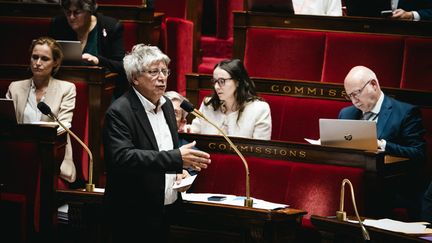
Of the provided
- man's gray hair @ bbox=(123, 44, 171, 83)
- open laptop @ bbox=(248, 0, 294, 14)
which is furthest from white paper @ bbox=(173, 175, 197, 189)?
open laptop @ bbox=(248, 0, 294, 14)

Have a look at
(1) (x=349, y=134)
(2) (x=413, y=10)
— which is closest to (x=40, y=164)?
(1) (x=349, y=134)

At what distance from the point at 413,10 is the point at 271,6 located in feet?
1.09

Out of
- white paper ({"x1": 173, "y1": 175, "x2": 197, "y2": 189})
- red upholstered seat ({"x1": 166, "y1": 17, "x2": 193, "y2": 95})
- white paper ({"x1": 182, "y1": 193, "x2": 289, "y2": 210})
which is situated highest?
red upholstered seat ({"x1": 166, "y1": 17, "x2": 193, "y2": 95})

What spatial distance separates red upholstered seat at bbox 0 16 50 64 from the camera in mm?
2102

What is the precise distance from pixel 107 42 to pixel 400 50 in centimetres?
67

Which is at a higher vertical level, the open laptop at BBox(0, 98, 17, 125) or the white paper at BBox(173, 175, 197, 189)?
the open laptop at BBox(0, 98, 17, 125)

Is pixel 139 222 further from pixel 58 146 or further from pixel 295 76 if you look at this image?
pixel 295 76

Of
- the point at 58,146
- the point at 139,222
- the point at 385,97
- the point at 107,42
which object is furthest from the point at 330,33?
the point at 139,222

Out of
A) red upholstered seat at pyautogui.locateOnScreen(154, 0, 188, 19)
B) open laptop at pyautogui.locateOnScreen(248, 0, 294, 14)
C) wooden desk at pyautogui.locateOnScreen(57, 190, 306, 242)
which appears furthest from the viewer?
red upholstered seat at pyautogui.locateOnScreen(154, 0, 188, 19)

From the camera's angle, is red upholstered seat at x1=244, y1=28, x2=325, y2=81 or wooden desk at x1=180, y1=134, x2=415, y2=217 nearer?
wooden desk at x1=180, y1=134, x2=415, y2=217

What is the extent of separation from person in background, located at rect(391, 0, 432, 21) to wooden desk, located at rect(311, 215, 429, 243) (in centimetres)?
75

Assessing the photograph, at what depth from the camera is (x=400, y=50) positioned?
6.18 feet

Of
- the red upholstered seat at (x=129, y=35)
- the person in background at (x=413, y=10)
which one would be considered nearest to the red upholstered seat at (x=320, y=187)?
the person in background at (x=413, y=10)

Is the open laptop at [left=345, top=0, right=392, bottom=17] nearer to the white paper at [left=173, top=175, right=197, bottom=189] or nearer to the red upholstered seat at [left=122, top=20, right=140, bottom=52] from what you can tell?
the red upholstered seat at [left=122, top=20, right=140, bottom=52]
